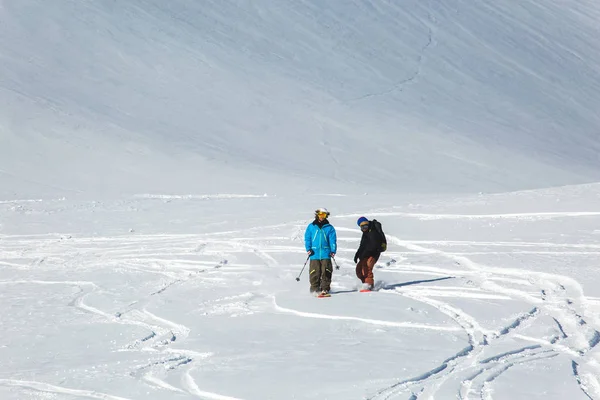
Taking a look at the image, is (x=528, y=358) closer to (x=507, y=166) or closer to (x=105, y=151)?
(x=105, y=151)

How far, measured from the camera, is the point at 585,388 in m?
6.52

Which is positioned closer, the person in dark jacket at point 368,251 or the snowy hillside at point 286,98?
the person in dark jacket at point 368,251

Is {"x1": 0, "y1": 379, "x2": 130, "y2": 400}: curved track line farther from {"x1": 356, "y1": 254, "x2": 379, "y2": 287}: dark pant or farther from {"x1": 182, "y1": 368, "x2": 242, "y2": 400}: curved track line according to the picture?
{"x1": 356, "y1": 254, "x2": 379, "y2": 287}: dark pant

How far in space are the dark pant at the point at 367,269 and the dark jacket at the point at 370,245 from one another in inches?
1.9

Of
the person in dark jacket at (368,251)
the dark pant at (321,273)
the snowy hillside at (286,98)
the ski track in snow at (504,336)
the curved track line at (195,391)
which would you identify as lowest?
the curved track line at (195,391)

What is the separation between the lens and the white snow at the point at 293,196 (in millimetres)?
7672

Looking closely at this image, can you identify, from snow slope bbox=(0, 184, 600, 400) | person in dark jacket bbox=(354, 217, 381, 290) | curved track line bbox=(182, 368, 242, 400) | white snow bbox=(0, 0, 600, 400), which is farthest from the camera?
person in dark jacket bbox=(354, 217, 381, 290)

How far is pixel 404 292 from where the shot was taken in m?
11.3

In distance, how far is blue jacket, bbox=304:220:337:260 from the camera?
11.1 m

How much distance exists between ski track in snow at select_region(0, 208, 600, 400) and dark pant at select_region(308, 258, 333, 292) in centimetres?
66

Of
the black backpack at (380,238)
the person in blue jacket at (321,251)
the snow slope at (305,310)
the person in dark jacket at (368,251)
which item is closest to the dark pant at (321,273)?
the person in blue jacket at (321,251)

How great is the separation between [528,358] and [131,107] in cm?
3266

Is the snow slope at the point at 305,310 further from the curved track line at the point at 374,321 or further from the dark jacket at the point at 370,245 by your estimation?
the dark jacket at the point at 370,245

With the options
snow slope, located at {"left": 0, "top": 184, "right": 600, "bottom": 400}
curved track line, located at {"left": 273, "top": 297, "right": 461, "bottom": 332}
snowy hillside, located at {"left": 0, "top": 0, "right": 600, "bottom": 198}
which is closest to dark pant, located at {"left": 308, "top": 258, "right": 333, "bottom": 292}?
snow slope, located at {"left": 0, "top": 184, "right": 600, "bottom": 400}
